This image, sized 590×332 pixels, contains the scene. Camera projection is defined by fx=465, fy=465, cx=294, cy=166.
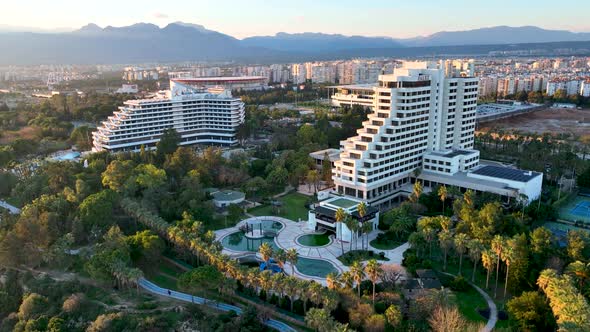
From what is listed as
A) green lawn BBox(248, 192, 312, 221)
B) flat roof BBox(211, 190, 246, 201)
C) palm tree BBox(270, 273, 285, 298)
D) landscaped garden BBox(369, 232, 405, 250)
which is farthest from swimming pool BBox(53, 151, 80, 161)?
palm tree BBox(270, 273, 285, 298)

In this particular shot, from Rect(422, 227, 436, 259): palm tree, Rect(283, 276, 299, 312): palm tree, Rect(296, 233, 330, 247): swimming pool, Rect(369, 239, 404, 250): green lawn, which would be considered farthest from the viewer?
Rect(296, 233, 330, 247): swimming pool

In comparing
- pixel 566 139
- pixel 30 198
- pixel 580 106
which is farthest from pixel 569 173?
pixel 580 106

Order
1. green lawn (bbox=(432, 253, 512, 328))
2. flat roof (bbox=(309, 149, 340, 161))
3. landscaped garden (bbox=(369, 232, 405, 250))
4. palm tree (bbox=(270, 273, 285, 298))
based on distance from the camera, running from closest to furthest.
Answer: palm tree (bbox=(270, 273, 285, 298))
green lawn (bbox=(432, 253, 512, 328))
landscaped garden (bbox=(369, 232, 405, 250))
flat roof (bbox=(309, 149, 340, 161))

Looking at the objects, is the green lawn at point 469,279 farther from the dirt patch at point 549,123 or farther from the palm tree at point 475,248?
the dirt patch at point 549,123

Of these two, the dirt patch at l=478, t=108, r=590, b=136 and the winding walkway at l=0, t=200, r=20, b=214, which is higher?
the dirt patch at l=478, t=108, r=590, b=136

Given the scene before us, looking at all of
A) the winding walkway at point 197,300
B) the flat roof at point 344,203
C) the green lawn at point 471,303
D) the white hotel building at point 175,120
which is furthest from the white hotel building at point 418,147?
the white hotel building at point 175,120

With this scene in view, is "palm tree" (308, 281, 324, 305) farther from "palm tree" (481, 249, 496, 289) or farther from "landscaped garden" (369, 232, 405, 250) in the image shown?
"landscaped garden" (369, 232, 405, 250)

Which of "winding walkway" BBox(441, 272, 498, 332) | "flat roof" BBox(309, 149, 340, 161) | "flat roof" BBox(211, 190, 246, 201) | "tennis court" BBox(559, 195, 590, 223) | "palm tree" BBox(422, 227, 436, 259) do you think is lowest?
"winding walkway" BBox(441, 272, 498, 332)

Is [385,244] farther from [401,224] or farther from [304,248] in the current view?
[304,248]

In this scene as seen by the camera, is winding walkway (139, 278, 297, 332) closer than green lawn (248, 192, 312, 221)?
Yes
